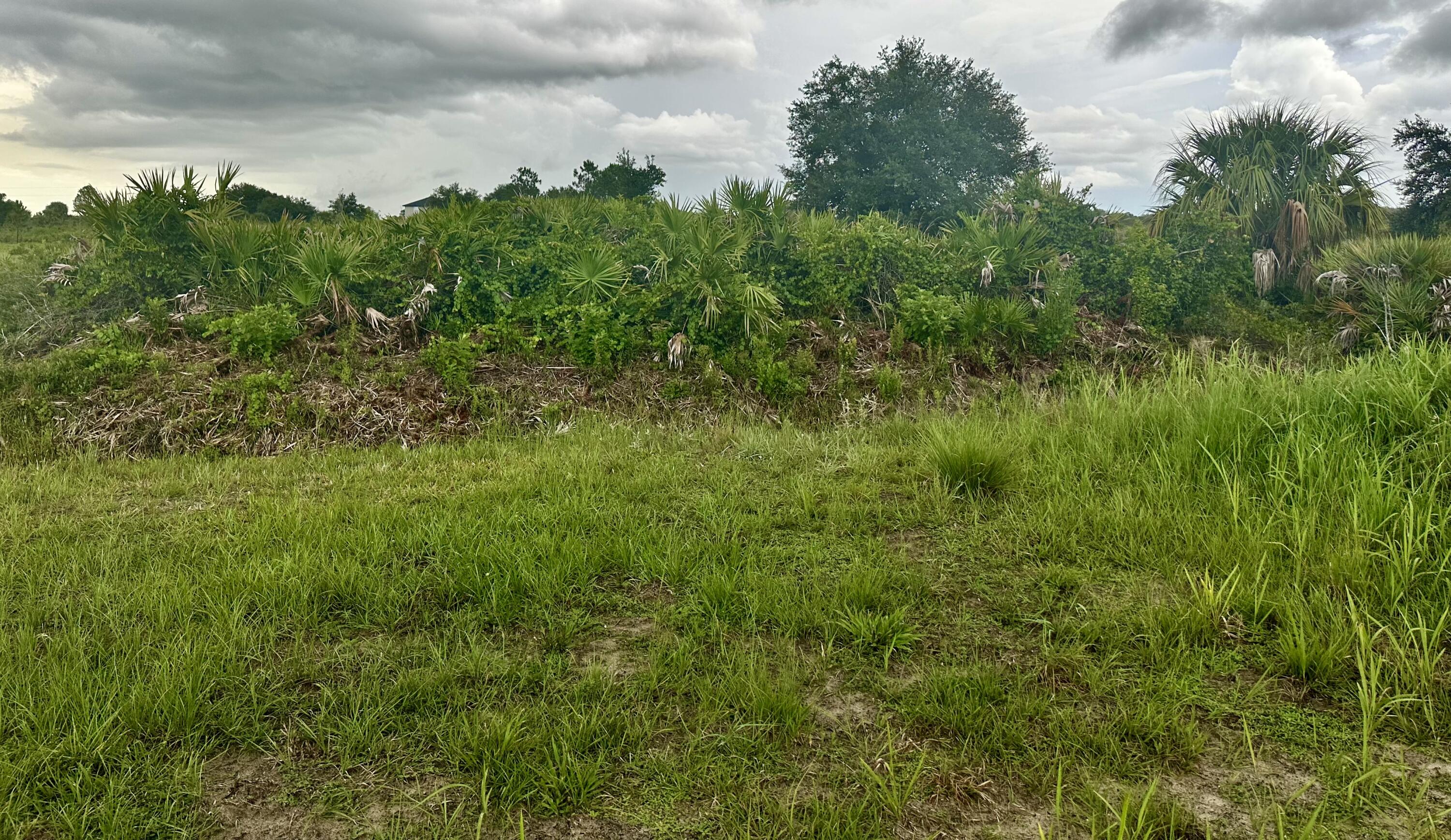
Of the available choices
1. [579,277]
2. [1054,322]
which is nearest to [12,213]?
[579,277]

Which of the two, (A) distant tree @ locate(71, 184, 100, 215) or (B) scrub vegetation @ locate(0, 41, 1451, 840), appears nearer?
(B) scrub vegetation @ locate(0, 41, 1451, 840)

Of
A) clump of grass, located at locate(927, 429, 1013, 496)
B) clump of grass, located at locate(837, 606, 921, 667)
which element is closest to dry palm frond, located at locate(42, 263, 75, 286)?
clump of grass, located at locate(927, 429, 1013, 496)

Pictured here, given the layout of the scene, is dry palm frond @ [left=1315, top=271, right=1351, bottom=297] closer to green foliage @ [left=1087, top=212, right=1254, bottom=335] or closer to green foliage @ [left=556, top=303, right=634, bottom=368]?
green foliage @ [left=1087, top=212, right=1254, bottom=335]

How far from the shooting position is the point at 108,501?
17.2 ft

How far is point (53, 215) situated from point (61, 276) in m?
14.5

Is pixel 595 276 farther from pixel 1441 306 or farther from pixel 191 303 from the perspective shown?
pixel 1441 306

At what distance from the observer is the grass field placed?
7.79 ft

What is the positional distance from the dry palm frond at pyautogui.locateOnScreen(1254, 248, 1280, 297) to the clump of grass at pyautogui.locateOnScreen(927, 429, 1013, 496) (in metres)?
9.66

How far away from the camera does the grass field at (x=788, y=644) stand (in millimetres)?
2375

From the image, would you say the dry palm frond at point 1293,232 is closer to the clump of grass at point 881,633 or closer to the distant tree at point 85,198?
the clump of grass at point 881,633

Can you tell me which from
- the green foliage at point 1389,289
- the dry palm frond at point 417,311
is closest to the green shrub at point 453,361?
the dry palm frond at point 417,311

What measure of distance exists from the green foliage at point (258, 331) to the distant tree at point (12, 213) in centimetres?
1589

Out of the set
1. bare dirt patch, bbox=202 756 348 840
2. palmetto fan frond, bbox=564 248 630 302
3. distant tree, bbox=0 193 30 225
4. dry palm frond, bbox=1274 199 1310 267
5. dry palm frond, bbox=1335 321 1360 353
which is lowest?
bare dirt patch, bbox=202 756 348 840

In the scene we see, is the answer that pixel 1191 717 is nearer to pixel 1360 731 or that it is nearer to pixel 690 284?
pixel 1360 731
